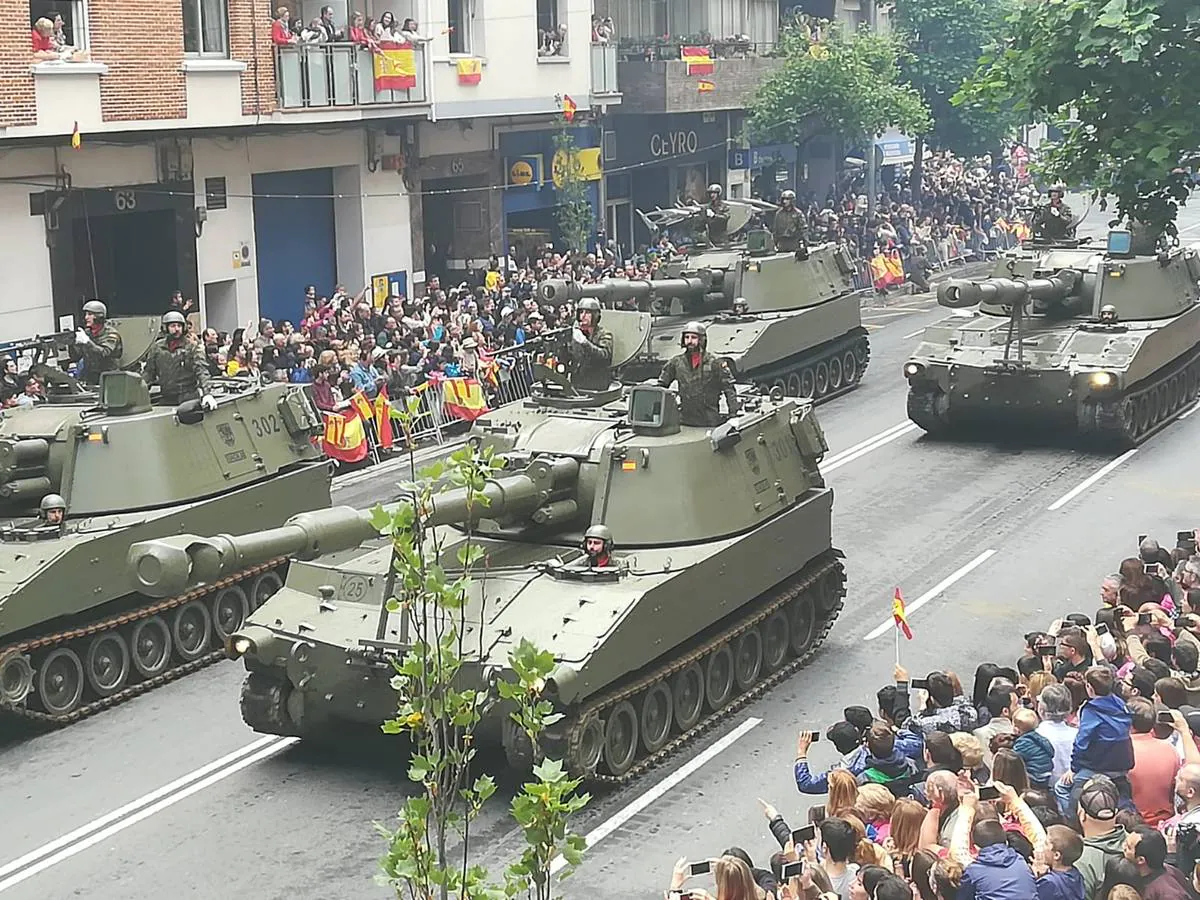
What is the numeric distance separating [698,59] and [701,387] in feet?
87.5

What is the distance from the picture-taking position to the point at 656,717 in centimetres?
1399

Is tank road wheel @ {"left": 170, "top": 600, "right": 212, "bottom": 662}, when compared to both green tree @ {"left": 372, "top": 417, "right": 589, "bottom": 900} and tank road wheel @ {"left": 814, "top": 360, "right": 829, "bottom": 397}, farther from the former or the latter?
tank road wheel @ {"left": 814, "top": 360, "right": 829, "bottom": 397}

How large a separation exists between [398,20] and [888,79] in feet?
44.5

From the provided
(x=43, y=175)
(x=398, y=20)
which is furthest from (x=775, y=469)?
(x=398, y=20)

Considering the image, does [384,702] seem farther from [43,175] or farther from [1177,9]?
[43,175]

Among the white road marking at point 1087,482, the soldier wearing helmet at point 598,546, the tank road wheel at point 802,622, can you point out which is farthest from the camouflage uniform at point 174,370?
the white road marking at point 1087,482

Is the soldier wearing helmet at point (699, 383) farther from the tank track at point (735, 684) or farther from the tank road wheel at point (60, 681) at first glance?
the tank road wheel at point (60, 681)

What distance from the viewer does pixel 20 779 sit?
1384cm

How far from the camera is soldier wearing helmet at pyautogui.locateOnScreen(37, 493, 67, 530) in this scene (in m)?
15.7

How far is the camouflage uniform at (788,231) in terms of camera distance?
28047 millimetres

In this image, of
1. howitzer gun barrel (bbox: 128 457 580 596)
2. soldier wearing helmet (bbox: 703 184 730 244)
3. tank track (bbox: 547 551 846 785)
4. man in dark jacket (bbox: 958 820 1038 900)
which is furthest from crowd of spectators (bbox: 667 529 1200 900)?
soldier wearing helmet (bbox: 703 184 730 244)

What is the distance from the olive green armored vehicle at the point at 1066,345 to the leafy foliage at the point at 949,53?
20.2m

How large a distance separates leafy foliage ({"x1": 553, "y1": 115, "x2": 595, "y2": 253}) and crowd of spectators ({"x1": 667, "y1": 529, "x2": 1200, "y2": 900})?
78.7 feet

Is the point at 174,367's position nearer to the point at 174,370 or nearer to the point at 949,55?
the point at 174,370
